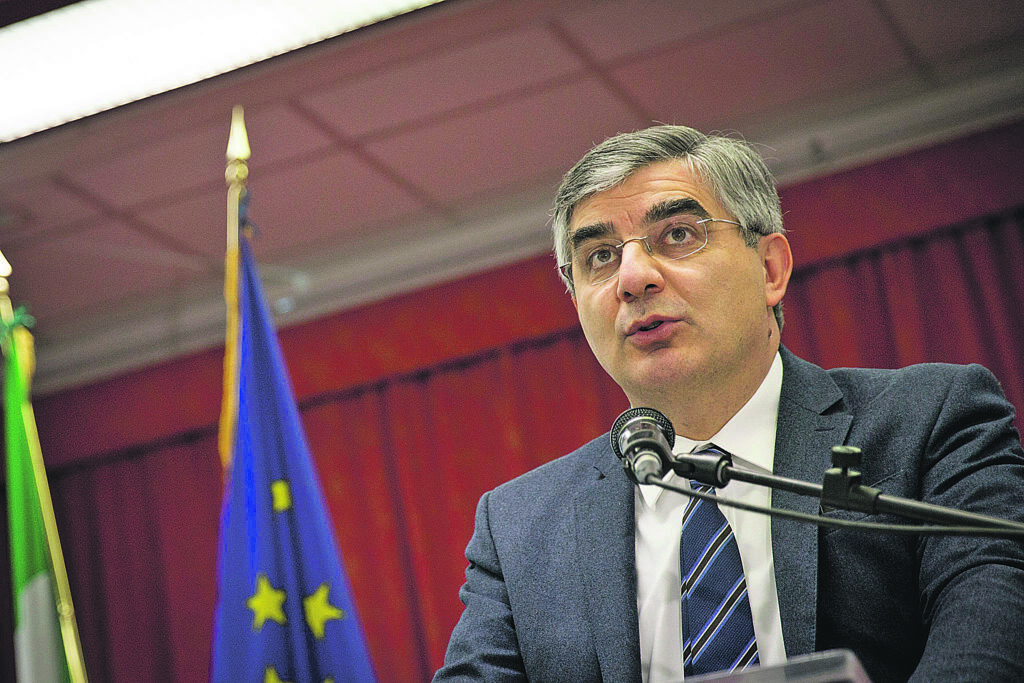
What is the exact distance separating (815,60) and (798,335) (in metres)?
1.29

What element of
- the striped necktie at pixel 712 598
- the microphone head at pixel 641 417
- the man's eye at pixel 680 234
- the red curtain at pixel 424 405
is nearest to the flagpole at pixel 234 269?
the man's eye at pixel 680 234

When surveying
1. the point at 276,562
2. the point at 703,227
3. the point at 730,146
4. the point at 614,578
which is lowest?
the point at 614,578

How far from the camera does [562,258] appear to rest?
1.84m

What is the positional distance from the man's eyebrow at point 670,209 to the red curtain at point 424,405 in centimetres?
323

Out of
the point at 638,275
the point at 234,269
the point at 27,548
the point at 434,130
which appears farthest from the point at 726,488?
the point at 434,130

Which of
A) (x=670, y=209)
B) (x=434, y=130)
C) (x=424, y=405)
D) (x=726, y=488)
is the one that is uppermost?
(x=434, y=130)

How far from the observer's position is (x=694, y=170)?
1.73m

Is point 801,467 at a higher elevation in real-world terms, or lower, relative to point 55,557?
lower

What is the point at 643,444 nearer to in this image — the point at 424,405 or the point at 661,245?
the point at 661,245

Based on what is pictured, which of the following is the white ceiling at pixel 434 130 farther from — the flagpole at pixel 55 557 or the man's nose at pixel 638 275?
the man's nose at pixel 638 275

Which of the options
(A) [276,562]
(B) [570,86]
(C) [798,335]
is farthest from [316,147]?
(C) [798,335]

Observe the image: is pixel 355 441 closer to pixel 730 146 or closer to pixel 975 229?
pixel 975 229

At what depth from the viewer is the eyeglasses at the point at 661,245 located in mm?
1676

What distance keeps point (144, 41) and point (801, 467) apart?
2284 millimetres
